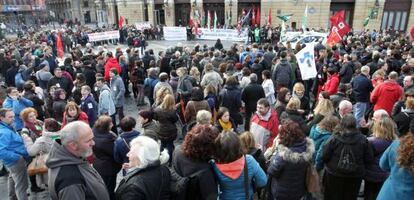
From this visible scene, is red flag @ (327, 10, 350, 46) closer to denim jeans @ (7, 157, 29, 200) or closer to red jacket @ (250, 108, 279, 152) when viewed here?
red jacket @ (250, 108, 279, 152)

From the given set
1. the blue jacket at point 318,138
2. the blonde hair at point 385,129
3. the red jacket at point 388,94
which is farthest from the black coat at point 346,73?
the blonde hair at point 385,129

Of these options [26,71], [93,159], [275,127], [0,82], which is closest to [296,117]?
[275,127]

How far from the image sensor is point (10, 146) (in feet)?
14.5

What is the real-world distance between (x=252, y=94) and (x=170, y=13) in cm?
3287

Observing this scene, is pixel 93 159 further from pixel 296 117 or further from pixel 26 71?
pixel 26 71

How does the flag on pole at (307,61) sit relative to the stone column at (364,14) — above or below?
below

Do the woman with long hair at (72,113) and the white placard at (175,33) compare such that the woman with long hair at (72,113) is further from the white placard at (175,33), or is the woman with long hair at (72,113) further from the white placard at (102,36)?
the white placard at (175,33)

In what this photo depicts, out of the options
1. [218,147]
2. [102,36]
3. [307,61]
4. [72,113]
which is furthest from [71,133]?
[102,36]

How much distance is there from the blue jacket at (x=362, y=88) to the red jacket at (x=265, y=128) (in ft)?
9.90

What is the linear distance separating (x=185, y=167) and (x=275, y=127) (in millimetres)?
2469

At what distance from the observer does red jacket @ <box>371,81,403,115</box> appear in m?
6.39

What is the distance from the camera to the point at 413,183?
3.12 m

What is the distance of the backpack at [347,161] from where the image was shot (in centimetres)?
389

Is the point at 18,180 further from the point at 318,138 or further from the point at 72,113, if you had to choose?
the point at 318,138
